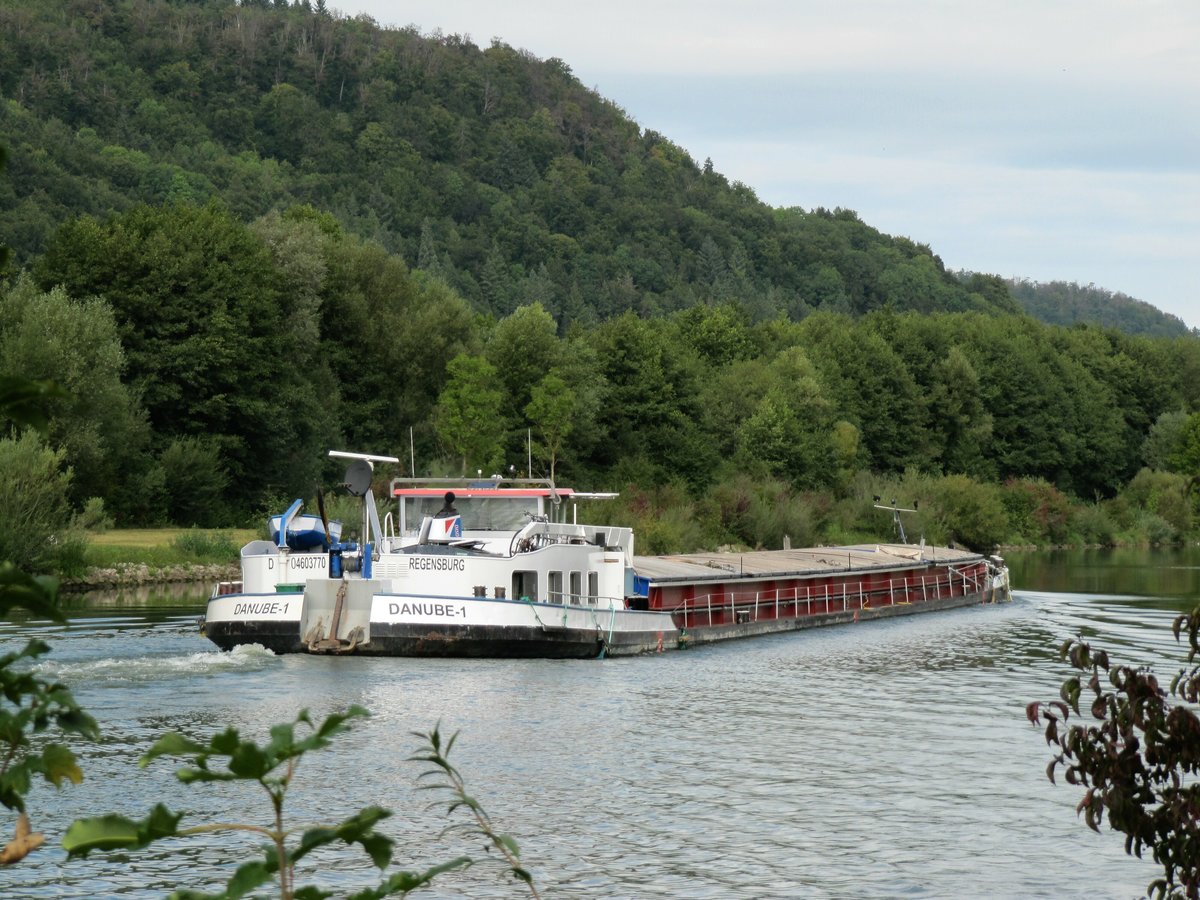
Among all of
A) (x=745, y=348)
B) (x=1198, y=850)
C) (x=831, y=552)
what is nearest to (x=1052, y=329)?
(x=745, y=348)

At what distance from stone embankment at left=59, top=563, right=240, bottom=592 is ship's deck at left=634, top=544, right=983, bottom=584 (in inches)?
666

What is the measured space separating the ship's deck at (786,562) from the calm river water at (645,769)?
5435 mm

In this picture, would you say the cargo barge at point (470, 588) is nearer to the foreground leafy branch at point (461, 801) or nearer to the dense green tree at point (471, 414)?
the foreground leafy branch at point (461, 801)

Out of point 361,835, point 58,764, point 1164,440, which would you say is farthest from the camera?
point 1164,440

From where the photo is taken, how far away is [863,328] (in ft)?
411

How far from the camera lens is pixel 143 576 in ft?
169

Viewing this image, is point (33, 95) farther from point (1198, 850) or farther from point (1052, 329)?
point (1198, 850)

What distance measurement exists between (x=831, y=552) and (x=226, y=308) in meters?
28.4

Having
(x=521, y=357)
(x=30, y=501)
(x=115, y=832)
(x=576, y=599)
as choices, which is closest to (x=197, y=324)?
(x=521, y=357)

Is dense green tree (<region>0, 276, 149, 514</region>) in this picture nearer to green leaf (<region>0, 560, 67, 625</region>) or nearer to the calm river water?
the calm river water

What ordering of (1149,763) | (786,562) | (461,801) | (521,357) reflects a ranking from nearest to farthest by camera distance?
(461,801) → (1149,763) → (786,562) → (521,357)

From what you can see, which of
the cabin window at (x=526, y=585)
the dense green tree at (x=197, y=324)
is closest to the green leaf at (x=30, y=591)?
the cabin window at (x=526, y=585)

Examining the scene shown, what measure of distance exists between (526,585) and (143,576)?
24.4m

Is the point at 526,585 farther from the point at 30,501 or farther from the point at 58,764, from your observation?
the point at 58,764
